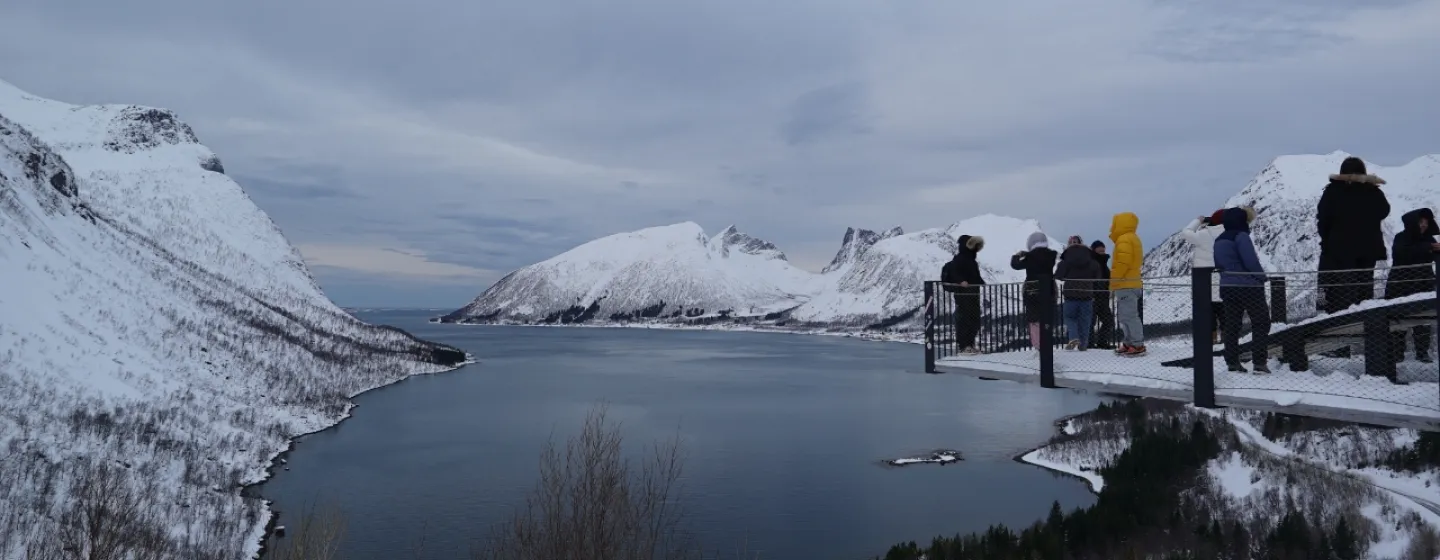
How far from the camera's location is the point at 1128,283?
12148 millimetres

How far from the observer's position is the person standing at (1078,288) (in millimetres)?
13008

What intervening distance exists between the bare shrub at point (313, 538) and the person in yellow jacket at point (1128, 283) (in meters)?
16.0

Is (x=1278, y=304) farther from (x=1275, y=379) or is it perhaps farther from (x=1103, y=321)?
(x=1103, y=321)

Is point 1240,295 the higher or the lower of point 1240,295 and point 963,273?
the lower

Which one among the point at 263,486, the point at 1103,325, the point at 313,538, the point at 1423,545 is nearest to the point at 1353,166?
the point at 1103,325

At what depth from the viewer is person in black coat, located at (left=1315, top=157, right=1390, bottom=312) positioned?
32.8 ft

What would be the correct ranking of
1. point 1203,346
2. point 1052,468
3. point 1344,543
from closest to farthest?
point 1203,346
point 1344,543
point 1052,468

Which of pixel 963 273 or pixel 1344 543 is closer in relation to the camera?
pixel 963 273

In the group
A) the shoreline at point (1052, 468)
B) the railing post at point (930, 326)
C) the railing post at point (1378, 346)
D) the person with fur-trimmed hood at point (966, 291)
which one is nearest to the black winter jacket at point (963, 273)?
the person with fur-trimmed hood at point (966, 291)

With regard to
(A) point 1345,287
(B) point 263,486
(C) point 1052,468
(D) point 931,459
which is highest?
(A) point 1345,287

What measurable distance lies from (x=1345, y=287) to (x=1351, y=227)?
2.46ft

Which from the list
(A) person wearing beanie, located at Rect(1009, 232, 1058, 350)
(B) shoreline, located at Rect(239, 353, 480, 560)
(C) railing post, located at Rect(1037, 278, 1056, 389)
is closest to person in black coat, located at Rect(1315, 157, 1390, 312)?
(C) railing post, located at Rect(1037, 278, 1056, 389)

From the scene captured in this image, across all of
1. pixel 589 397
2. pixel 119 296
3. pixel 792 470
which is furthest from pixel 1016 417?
pixel 119 296

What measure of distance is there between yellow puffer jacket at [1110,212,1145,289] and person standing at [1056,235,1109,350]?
52 centimetres
